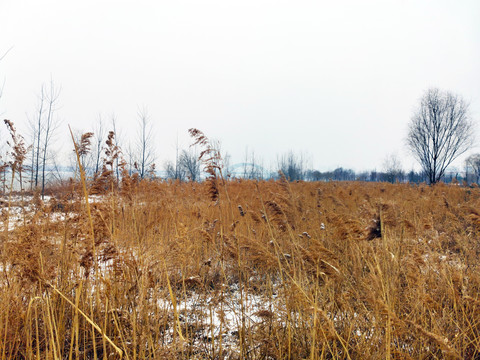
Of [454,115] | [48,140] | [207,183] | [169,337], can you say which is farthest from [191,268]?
[454,115]

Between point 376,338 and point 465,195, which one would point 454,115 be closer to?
point 465,195

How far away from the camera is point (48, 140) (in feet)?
55.6

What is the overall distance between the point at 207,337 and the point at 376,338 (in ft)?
4.32

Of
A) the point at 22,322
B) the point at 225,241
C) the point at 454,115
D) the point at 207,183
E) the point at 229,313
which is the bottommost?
the point at 229,313

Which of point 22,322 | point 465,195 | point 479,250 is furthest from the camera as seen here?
point 465,195

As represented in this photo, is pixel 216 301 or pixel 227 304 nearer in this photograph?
pixel 227 304

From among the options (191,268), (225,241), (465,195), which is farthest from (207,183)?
(465,195)

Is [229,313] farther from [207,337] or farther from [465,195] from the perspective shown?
[465,195]

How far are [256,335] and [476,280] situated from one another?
2.40 m

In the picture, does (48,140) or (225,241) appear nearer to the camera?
(225,241)

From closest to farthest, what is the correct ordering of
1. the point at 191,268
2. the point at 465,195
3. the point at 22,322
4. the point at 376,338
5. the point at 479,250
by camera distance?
the point at 376,338 < the point at 22,322 < the point at 191,268 < the point at 479,250 < the point at 465,195

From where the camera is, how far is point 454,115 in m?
26.9

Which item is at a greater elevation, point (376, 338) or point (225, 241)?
point (225, 241)

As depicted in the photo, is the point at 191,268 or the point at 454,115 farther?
the point at 454,115
